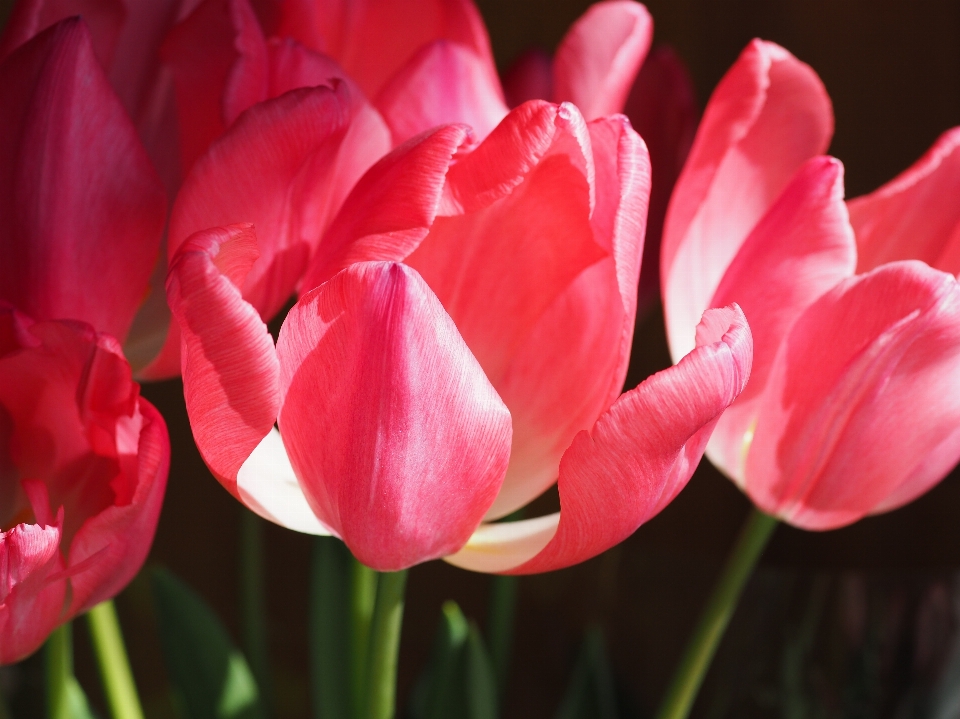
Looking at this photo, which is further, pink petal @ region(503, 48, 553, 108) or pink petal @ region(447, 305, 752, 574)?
pink petal @ region(503, 48, 553, 108)

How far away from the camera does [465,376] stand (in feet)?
0.61

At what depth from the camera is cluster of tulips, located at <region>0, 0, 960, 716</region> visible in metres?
0.19

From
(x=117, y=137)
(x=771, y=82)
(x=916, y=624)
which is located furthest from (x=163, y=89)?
(x=916, y=624)

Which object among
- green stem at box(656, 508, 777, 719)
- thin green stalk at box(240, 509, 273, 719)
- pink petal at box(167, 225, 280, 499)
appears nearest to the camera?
pink petal at box(167, 225, 280, 499)

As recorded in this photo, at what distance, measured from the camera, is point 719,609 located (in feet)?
Result: 0.92

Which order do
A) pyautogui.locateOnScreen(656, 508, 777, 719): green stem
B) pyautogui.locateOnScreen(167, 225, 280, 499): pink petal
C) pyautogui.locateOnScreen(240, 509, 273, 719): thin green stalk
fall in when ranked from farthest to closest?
pyautogui.locateOnScreen(240, 509, 273, 719): thin green stalk → pyautogui.locateOnScreen(656, 508, 777, 719): green stem → pyautogui.locateOnScreen(167, 225, 280, 499): pink petal

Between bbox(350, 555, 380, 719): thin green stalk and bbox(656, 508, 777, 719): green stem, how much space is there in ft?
0.28

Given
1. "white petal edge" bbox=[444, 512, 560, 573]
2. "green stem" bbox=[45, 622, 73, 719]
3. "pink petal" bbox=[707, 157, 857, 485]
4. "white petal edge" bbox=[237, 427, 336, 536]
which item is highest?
"pink petal" bbox=[707, 157, 857, 485]

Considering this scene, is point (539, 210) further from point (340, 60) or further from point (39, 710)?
point (39, 710)

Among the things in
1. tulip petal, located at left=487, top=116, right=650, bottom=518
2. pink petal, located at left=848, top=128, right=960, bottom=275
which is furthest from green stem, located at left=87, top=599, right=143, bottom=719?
pink petal, located at left=848, top=128, right=960, bottom=275

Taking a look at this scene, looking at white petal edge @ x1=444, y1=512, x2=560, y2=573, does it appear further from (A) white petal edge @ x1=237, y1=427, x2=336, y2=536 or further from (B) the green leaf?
(B) the green leaf

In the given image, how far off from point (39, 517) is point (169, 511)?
0.45 metres

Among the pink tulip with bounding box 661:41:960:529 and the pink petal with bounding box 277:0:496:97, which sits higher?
the pink petal with bounding box 277:0:496:97

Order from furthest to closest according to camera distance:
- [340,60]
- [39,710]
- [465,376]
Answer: [39,710] < [340,60] < [465,376]
